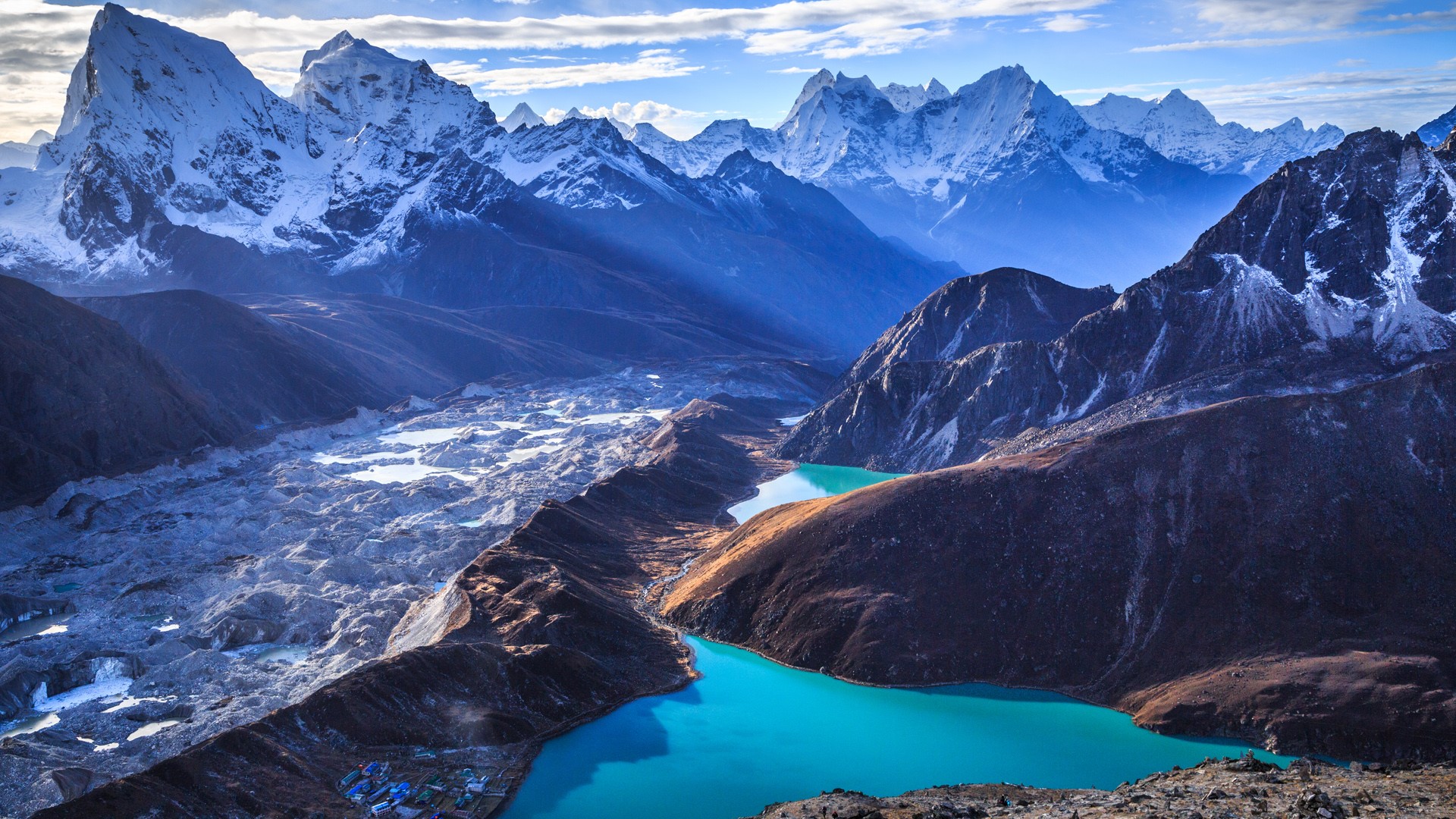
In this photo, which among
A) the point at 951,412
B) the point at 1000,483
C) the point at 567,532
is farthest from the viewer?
the point at 951,412

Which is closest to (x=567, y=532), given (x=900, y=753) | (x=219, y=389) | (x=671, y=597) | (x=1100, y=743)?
(x=671, y=597)

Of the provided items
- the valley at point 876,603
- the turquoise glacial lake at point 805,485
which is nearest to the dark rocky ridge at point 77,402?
the valley at point 876,603

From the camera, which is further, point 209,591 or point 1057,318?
point 1057,318

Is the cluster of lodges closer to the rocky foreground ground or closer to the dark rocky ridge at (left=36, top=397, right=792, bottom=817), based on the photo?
the dark rocky ridge at (left=36, top=397, right=792, bottom=817)

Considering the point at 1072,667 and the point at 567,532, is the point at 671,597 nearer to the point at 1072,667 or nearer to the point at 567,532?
the point at 567,532

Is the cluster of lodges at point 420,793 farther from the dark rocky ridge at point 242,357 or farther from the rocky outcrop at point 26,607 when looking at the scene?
the dark rocky ridge at point 242,357

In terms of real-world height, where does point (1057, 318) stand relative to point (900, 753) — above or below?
above

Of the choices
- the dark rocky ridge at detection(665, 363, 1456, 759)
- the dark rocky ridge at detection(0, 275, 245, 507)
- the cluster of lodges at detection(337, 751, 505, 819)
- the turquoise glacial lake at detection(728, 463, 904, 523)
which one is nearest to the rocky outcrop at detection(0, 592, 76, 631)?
the dark rocky ridge at detection(0, 275, 245, 507)
